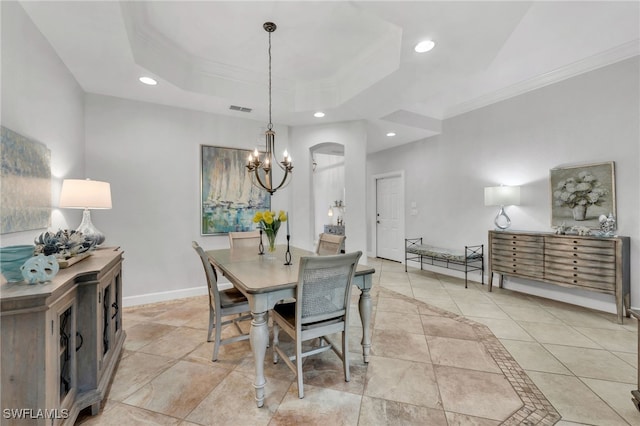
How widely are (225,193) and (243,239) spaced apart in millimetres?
974

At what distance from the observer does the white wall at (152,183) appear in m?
3.31

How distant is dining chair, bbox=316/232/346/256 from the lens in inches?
104

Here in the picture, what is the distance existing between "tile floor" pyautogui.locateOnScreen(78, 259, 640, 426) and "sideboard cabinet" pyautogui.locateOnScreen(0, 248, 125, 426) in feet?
0.82

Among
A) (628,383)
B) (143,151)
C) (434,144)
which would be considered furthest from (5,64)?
(434,144)

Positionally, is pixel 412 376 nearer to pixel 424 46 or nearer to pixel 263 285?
pixel 263 285

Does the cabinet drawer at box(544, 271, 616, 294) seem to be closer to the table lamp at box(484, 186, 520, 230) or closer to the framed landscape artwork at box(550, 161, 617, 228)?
the framed landscape artwork at box(550, 161, 617, 228)

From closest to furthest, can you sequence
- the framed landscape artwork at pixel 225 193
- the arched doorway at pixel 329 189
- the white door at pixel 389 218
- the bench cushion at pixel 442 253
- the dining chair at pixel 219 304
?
the dining chair at pixel 219 304 < the framed landscape artwork at pixel 225 193 < the bench cushion at pixel 442 253 < the white door at pixel 389 218 < the arched doorway at pixel 329 189

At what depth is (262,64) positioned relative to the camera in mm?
3264

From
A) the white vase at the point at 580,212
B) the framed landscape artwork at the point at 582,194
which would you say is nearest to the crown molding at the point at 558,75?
the framed landscape artwork at the point at 582,194

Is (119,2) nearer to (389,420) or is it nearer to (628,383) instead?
(389,420)

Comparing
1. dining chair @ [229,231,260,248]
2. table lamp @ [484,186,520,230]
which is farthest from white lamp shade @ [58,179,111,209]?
table lamp @ [484,186,520,230]

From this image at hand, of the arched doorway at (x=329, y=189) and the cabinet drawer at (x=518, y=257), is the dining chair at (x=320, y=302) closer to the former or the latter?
the cabinet drawer at (x=518, y=257)

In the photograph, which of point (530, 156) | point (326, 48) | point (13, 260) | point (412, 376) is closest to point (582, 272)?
point (530, 156)

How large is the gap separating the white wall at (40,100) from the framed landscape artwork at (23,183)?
0.07 meters
